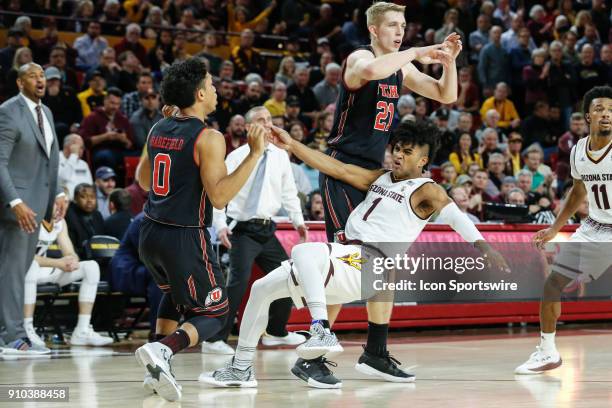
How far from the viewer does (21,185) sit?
28.7 feet

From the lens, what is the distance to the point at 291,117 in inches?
583

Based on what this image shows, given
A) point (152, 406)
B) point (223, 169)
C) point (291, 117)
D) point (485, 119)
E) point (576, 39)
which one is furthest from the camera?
point (576, 39)

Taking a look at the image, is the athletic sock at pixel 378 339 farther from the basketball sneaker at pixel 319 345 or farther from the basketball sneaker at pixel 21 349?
the basketball sneaker at pixel 21 349

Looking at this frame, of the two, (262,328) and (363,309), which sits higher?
(262,328)

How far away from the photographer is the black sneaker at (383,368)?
6582 millimetres

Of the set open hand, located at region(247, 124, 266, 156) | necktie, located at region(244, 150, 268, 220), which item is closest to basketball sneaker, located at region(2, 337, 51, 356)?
necktie, located at region(244, 150, 268, 220)

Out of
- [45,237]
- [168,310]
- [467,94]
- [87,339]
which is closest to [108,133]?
[45,237]

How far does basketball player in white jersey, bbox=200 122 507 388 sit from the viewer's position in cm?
602

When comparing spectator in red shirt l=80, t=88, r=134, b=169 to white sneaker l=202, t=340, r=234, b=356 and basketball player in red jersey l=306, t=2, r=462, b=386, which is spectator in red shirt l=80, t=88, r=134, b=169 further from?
basketball player in red jersey l=306, t=2, r=462, b=386

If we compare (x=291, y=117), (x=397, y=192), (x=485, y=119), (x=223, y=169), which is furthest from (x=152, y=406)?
(x=485, y=119)

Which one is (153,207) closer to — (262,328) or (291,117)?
(262,328)

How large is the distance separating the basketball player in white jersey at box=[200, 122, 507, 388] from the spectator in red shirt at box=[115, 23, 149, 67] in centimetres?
1021

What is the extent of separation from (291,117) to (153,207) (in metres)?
8.97

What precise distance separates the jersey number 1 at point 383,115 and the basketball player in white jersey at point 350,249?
128 millimetres
